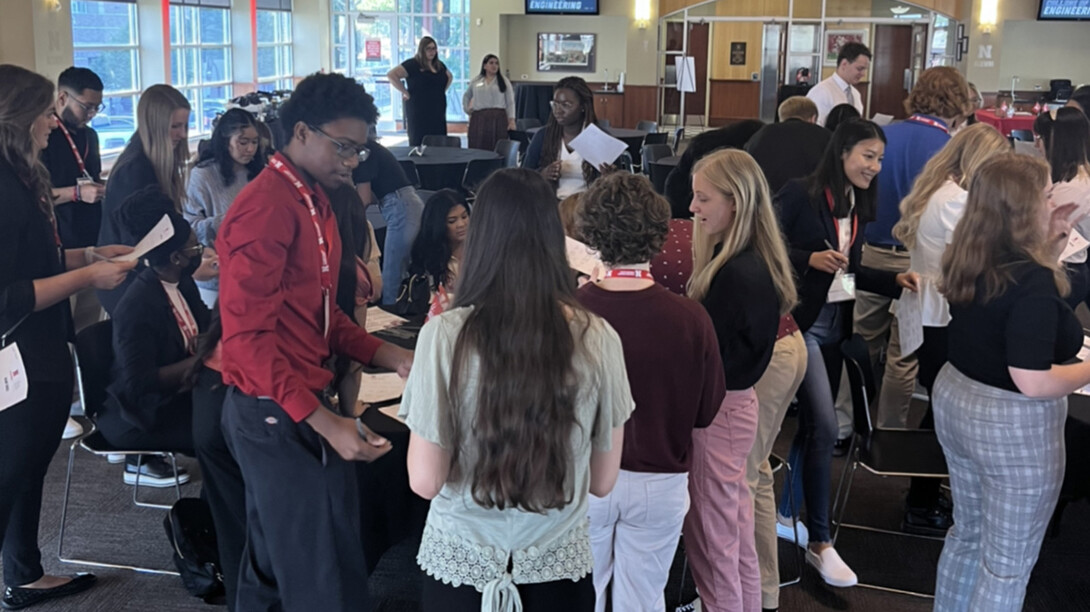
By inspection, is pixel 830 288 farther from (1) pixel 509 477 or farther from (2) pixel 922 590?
(1) pixel 509 477

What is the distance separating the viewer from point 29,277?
9.07 ft

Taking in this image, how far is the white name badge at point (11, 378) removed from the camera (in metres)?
2.65

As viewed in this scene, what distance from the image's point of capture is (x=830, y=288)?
11.2 ft

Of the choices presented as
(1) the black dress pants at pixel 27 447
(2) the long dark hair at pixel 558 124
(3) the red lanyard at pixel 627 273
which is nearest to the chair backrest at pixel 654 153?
(2) the long dark hair at pixel 558 124

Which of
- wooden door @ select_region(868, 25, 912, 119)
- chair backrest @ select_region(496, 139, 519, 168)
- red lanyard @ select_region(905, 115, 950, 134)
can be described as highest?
wooden door @ select_region(868, 25, 912, 119)

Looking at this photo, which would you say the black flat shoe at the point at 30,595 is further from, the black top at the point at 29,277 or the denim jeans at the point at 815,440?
the denim jeans at the point at 815,440

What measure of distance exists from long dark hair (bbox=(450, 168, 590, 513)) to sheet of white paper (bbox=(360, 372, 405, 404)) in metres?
1.30

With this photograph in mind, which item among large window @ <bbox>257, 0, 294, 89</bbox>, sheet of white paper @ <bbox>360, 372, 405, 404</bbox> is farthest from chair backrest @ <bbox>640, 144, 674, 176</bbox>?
large window @ <bbox>257, 0, 294, 89</bbox>

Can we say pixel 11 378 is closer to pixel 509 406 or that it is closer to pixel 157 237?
pixel 157 237

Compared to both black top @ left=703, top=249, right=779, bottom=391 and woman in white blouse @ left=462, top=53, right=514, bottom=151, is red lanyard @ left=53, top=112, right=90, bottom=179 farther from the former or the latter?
woman in white blouse @ left=462, top=53, right=514, bottom=151

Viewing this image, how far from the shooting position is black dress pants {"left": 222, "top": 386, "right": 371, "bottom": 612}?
87.4 inches

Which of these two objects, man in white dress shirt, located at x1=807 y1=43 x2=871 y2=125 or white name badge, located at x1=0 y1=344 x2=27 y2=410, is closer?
white name badge, located at x1=0 y1=344 x2=27 y2=410

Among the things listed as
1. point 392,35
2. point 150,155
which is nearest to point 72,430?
point 150,155

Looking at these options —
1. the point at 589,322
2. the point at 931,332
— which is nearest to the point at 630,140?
the point at 931,332
